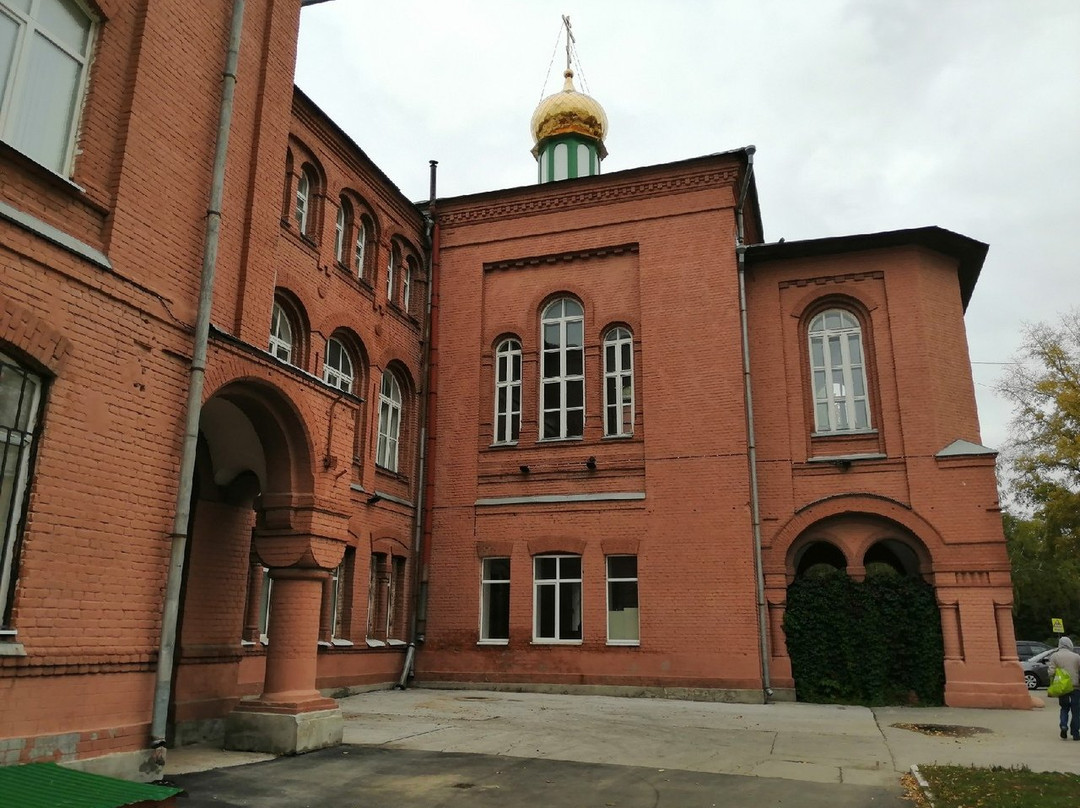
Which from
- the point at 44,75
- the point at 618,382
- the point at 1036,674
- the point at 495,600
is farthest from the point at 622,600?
the point at 1036,674

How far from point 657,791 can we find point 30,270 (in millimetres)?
6312

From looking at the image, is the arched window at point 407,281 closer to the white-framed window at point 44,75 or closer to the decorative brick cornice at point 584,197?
the decorative brick cornice at point 584,197

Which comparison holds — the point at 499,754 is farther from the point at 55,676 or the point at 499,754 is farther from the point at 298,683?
the point at 55,676

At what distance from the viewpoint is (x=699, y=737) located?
10.1 m

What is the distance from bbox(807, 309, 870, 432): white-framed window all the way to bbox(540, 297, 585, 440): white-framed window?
181 inches

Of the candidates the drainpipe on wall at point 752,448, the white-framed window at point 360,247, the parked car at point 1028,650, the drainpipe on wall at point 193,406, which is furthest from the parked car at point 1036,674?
the drainpipe on wall at point 193,406

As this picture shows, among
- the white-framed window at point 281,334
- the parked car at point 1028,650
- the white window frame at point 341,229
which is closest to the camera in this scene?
the white-framed window at point 281,334

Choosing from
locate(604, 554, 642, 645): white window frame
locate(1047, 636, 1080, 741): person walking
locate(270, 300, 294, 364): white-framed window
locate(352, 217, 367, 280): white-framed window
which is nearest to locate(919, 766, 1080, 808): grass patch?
locate(1047, 636, 1080, 741): person walking

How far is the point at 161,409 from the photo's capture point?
732 centimetres

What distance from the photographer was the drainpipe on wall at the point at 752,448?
14.8m

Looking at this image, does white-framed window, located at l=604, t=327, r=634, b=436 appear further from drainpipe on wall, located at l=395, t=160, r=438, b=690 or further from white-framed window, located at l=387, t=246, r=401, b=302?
white-framed window, located at l=387, t=246, r=401, b=302

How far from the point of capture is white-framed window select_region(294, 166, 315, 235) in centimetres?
1441

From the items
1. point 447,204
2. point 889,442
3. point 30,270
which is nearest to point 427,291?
point 447,204

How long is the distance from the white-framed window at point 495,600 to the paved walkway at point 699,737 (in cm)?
200
